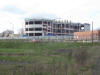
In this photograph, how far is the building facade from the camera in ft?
434

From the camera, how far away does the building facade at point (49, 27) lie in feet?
434

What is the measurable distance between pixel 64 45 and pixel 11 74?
43318 millimetres

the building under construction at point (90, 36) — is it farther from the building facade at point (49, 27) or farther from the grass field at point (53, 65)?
the grass field at point (53, 65)

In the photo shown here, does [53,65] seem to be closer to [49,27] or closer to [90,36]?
[90,36]

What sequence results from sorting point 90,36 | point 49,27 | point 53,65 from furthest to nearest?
point 49,27, point 90,36, point 53,65

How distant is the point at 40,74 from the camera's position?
18469 mm

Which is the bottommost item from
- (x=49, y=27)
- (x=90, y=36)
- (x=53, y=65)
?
(x=53, y=65)

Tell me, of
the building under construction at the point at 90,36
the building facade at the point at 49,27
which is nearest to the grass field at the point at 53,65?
the building under construction at the point at 90,36

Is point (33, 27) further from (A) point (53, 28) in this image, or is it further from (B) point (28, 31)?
(A) point (53, 28)

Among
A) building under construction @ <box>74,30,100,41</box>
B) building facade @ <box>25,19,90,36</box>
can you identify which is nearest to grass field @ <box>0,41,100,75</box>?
building under construction @ <box>74,30,100,41</box>

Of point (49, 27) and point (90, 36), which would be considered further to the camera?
point (49, 27)

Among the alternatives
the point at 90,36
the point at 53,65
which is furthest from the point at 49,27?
the point at 53,65

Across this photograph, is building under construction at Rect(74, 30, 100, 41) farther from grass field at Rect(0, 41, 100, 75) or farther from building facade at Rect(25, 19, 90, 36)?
grass field at Rect(0, 41, 100, 75)

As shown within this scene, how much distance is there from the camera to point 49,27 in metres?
140
